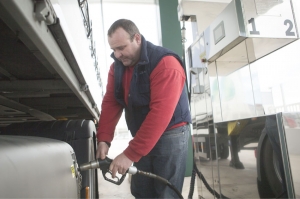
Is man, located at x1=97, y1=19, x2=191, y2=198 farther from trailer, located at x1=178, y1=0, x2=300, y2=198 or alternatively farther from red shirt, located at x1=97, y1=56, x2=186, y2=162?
trailer, located at x1=178, y1=0, x2=300, y2=198

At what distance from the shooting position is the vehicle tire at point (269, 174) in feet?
4.12

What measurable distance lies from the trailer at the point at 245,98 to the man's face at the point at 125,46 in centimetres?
72

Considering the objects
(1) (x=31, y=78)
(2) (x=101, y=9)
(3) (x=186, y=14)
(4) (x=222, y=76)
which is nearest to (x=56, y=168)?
(1) (x=31, y=78)

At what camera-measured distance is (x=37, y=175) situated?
1.42 feet

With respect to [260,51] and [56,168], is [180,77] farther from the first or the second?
[260,51]

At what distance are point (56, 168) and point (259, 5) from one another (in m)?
1.66

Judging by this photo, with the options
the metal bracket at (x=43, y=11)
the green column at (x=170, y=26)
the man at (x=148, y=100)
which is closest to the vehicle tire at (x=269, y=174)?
the man at (x=148, y=100)

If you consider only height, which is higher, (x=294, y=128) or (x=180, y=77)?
(x=180, y=77)

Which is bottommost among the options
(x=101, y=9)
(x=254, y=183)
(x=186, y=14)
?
(x=254, y=183)

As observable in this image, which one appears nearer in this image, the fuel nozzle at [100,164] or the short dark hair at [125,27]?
the fuel nozzle at [100,164]

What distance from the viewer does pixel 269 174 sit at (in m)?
1.31

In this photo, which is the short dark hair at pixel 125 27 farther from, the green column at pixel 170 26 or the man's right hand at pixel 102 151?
the green column at pixel 170 26

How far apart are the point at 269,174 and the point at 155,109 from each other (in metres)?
0.77

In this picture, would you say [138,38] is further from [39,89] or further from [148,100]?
[39,89]
